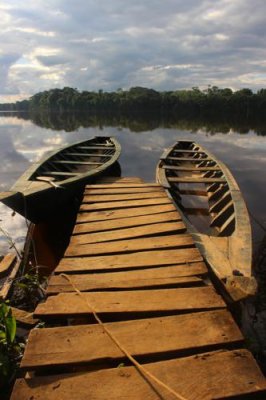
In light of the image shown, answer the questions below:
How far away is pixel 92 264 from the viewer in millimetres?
4250

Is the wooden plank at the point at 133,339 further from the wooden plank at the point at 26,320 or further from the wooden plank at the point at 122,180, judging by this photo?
the wooden plank at the point at 122,180

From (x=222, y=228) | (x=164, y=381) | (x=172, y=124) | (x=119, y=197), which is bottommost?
(x=222, y=228)

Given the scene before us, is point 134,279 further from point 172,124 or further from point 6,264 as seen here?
point 172,124

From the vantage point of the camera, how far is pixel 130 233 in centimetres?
518

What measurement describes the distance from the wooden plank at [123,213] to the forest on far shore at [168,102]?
222 ft

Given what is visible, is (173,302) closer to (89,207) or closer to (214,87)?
(89,207)

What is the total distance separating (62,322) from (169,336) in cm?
111

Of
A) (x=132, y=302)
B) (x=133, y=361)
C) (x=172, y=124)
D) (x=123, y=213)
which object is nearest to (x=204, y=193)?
(x=123, y=213)

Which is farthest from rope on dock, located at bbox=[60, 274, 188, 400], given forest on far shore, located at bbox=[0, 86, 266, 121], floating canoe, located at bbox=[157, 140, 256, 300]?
forest on far shore, located at bbox=[0, 86, 266, 121]

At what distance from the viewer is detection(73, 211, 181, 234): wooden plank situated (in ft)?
18.0

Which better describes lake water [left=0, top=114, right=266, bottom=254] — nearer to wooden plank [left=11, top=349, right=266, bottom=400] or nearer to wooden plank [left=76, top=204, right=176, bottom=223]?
wooden plank [left=76, top=204, right=176, bottom=223]

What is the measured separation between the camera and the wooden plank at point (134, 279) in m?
3.70

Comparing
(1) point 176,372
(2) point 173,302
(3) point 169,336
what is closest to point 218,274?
(2) point 173,302

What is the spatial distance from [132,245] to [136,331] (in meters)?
1.85
